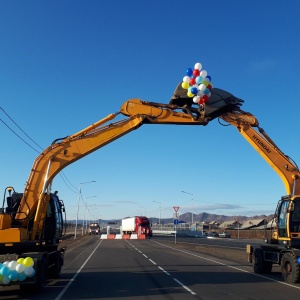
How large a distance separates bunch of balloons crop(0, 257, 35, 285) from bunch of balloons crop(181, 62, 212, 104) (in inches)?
312

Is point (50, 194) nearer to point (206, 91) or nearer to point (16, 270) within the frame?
point (16, 270)

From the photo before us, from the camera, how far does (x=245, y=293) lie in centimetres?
1285

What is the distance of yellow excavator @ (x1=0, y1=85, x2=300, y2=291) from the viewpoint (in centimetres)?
1437

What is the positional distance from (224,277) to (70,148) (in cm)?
779

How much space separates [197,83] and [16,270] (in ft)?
28.2

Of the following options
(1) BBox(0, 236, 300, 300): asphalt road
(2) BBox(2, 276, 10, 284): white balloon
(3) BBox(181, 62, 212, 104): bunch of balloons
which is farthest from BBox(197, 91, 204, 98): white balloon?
(2) BBox(2, 276, 10, 284): white balloon

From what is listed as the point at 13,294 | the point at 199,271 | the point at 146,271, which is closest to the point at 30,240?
the point at 13,294

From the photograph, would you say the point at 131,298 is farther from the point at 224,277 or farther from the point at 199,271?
the point at 199,271

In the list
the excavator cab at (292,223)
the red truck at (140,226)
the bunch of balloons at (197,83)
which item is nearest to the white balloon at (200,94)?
the bunch of balloons at (197,83)

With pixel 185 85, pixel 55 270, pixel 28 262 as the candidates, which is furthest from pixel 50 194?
pixel 185 85

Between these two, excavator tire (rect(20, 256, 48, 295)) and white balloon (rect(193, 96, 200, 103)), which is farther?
white balloon (rect(193, 96, 200, 103))

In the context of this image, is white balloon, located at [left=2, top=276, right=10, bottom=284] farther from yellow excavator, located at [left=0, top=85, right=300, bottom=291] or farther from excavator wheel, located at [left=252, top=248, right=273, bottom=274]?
excavator wheel, located at [left=252, top=248, right=273, bottom=274]

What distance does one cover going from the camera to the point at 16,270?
12.2 meters

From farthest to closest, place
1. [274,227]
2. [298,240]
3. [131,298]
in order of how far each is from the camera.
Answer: [274,227] → [298,240] → [131,298]
